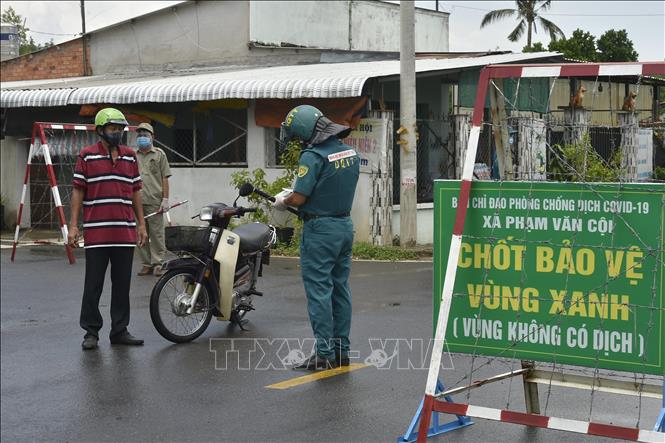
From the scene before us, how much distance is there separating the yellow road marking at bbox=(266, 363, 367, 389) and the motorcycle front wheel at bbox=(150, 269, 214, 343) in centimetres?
170

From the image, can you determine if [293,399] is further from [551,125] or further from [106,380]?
[551,125]

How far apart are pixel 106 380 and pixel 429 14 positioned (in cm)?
2766

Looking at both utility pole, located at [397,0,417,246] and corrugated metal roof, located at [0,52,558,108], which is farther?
corrugated metal roof, located at [0,52,558,108]

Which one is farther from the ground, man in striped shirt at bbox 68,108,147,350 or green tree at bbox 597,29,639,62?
green tree at bbox 597,29,639,62

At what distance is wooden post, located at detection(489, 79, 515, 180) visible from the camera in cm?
614

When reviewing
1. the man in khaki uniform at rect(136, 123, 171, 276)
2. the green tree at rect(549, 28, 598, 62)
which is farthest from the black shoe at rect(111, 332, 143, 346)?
the green tree at rect(549, 28, 598, 62)

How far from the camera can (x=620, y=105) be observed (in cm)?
2488

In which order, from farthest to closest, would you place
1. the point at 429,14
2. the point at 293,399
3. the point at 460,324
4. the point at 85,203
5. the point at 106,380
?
the point at 429,14, the point at 85,203, the point at 106,380, the point at 293,399, the point at 460,324

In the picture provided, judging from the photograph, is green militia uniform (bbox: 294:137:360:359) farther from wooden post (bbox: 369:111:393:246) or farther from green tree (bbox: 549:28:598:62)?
green tree (bbox: 549:28:598:62)

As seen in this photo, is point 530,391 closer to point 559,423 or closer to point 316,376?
point 559,423

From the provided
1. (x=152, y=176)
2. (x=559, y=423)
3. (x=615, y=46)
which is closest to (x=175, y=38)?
(x=152, y=176)

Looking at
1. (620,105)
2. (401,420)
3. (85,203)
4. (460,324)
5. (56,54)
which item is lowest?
(401,420)

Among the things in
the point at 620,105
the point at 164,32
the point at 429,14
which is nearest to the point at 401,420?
the point at 620,105

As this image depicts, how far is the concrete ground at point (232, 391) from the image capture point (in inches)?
256
